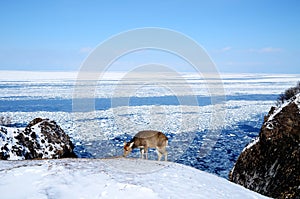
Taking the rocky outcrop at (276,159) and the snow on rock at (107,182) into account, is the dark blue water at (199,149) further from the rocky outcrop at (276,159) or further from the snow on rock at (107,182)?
the snow on rock at (107,182)

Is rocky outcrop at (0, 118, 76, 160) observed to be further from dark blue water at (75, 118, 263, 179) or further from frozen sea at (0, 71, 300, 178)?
dark blue water at (75, 118, 263, 179)

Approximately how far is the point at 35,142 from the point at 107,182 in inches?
425

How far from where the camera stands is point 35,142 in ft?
60.7

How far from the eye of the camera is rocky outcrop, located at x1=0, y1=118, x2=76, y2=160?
1695 centimetres

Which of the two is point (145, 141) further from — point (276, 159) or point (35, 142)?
point (35, 142)

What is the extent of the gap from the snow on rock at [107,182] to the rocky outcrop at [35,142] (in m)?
5.17

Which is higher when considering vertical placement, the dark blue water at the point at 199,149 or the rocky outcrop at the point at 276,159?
the rocky outcrop at the point at 276,159

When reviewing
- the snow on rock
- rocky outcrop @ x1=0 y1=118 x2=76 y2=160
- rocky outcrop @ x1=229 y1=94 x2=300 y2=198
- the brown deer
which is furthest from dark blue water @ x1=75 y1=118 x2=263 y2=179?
the snow on rock

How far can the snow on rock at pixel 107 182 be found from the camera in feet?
28.1

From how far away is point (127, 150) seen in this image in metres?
15.3

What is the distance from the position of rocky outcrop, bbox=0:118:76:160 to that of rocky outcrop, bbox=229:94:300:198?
1147 centimetres

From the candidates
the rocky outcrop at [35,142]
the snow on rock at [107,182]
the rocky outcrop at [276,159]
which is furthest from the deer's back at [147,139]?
the rocky outcrop at [35,142]

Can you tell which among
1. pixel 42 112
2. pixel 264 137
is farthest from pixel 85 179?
pixel 42 112

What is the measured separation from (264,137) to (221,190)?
8797 millimetres
